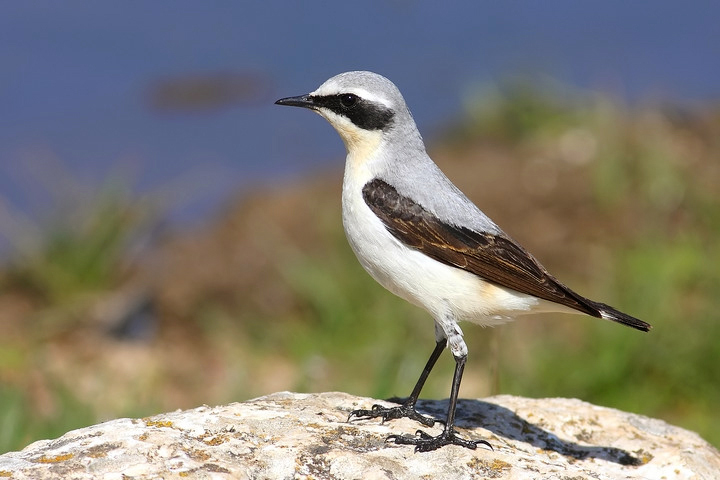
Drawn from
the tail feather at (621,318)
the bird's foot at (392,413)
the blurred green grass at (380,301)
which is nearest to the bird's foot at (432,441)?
the bird's foot at (392,413)

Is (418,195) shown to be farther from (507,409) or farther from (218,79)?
(218,79)

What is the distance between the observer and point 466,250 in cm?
538

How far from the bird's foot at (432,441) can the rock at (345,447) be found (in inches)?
1.7

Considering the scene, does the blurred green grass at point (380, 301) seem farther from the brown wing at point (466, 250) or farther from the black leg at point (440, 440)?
the black leg at point (440, 440)

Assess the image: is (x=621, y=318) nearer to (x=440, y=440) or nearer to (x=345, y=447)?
(x=440, y=440)

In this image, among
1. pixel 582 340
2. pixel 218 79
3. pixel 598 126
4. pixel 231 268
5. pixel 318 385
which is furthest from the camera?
pixel 218 79

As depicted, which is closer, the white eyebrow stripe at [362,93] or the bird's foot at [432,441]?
the bird's foot at [432,441]

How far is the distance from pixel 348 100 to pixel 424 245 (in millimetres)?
970

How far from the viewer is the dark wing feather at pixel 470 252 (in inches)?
211

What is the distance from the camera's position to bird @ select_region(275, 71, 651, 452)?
5328 millimetres

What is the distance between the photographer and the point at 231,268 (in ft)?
40.3

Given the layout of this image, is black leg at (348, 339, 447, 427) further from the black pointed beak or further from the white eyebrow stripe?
the black pointed beak

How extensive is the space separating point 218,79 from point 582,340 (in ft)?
40.4

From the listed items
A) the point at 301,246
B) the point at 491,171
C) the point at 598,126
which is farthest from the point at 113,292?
the point at 598,126
